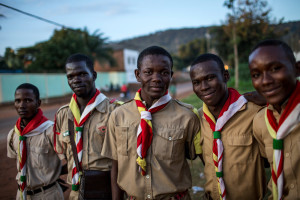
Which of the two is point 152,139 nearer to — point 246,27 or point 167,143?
point 167,143

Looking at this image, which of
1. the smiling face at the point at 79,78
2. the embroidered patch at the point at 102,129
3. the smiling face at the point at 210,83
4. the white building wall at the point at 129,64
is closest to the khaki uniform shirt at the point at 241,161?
the smiling face at the point at 210,83

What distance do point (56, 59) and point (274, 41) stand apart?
2270 cm

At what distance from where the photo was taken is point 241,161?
1.84 meters

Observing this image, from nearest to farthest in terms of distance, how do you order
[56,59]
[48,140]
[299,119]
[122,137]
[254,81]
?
[299,119] → [254,81] → [122,137] → [48,140] → [56,59]

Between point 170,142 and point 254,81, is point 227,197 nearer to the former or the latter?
point 170,142

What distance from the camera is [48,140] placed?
2.59m

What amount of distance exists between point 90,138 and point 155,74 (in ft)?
3.38

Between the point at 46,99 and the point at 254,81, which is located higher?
the point at 254,81

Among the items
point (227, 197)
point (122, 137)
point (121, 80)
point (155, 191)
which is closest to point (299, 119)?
point (227, 197)

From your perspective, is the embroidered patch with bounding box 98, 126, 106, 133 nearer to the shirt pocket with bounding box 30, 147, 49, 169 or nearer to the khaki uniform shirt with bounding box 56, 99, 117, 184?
the khaki uniform shirt with bounding box 56, 99, 117, 184

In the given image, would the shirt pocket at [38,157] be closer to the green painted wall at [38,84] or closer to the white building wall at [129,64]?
the green painted wall at [38,84]

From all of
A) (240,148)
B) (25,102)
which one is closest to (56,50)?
(25,102)

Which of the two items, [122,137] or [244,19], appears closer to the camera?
[122,137]

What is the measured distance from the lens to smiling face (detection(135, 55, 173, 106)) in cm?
197
